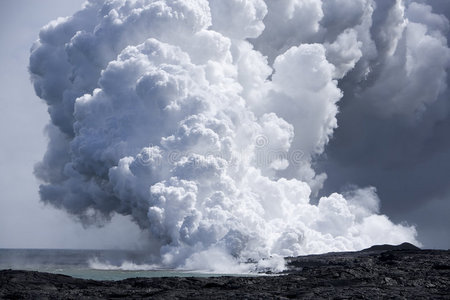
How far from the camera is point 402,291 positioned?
68625 mm

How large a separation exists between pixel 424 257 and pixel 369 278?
48.2 metres

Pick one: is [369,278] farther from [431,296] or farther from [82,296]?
[82,296]

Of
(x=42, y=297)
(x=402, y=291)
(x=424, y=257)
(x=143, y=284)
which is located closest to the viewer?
(x=42, y=297)

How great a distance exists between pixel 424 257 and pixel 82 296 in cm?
8067

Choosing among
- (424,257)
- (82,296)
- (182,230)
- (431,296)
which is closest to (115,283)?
(82,296)

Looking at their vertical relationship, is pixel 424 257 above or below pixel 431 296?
above

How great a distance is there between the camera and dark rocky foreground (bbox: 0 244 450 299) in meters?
64.9

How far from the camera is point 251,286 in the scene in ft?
246

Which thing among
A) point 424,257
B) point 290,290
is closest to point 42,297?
point 290,290

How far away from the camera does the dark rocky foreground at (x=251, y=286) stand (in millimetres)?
64875

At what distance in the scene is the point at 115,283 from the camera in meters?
77.6

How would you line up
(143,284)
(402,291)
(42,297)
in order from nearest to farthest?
(42,297), (402,291), (143,284)

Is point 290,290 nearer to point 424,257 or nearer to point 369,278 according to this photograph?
point 369,278

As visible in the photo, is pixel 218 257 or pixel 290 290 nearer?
pixel 290 290
